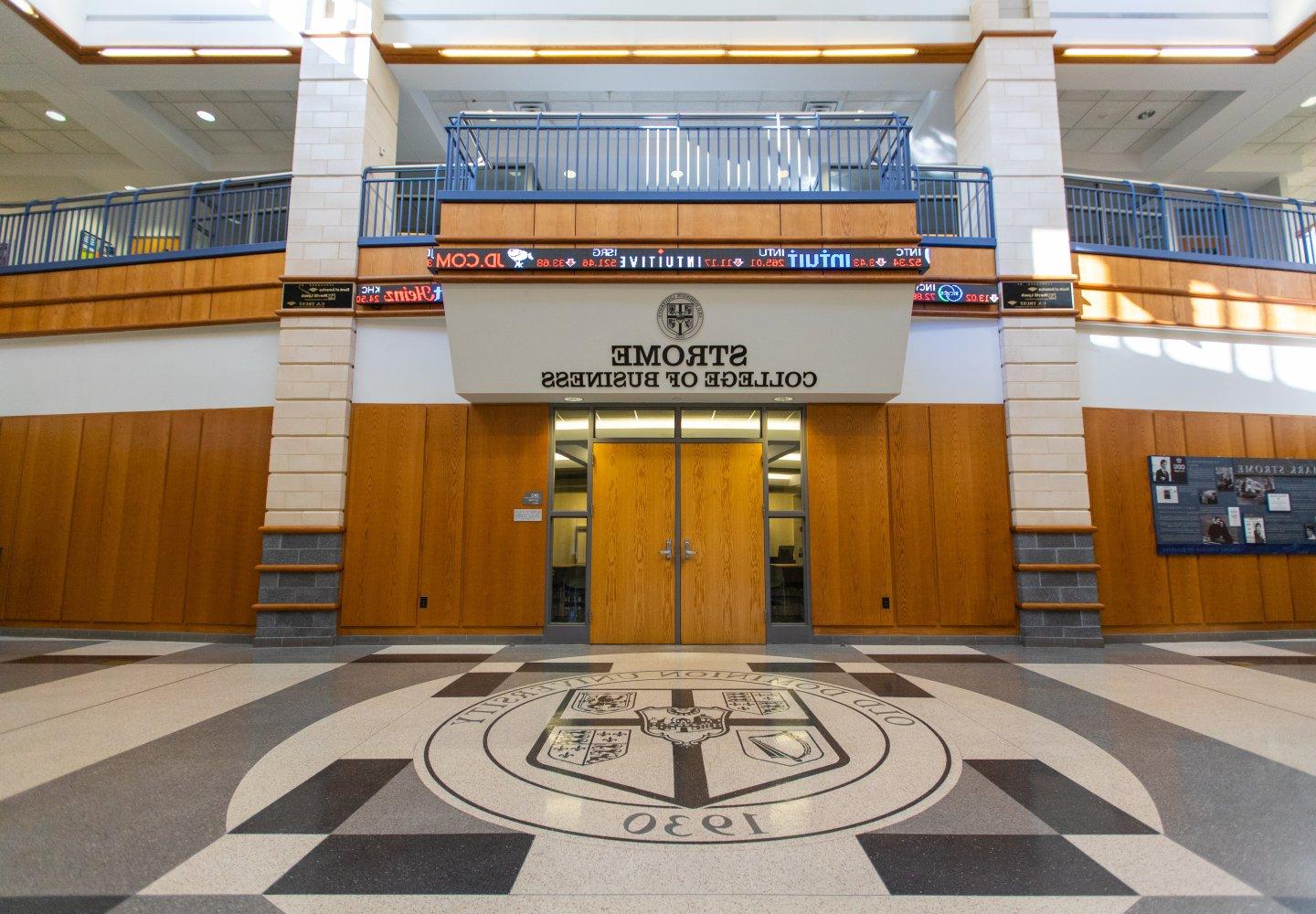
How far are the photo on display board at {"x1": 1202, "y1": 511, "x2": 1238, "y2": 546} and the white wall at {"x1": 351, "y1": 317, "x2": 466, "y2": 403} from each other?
29.7 ft

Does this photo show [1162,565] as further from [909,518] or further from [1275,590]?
[909,518]

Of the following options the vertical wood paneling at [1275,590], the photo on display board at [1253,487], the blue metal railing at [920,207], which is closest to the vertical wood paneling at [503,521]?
the blue metal railing at [920,207]

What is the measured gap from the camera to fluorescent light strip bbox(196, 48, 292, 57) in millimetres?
7785

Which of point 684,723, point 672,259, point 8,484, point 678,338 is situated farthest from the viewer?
point 8,484

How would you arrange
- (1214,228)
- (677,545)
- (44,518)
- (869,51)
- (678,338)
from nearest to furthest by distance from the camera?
(678,338), (677,545), (44,518), (869,51), (1214,228)

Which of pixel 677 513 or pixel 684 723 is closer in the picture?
pixel 684 723

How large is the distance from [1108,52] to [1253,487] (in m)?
5.84

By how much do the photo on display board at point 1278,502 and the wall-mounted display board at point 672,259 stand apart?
5.47 m

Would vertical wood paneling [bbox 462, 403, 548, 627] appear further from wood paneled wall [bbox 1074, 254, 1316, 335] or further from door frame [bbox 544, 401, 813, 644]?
wood paneled wall [bbox 1074, 254, 1316, 335]

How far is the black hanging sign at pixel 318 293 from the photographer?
7.02 meters

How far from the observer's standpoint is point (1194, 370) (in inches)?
291

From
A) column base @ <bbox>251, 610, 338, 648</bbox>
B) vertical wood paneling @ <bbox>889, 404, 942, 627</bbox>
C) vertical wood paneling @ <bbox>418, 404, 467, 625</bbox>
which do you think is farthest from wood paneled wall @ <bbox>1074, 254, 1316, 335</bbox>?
column base @ <bbox>251, 610, 338, 648</bbox>

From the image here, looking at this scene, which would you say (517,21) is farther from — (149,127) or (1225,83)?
(1225,83)

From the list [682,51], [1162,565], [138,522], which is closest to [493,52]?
[682,51]
